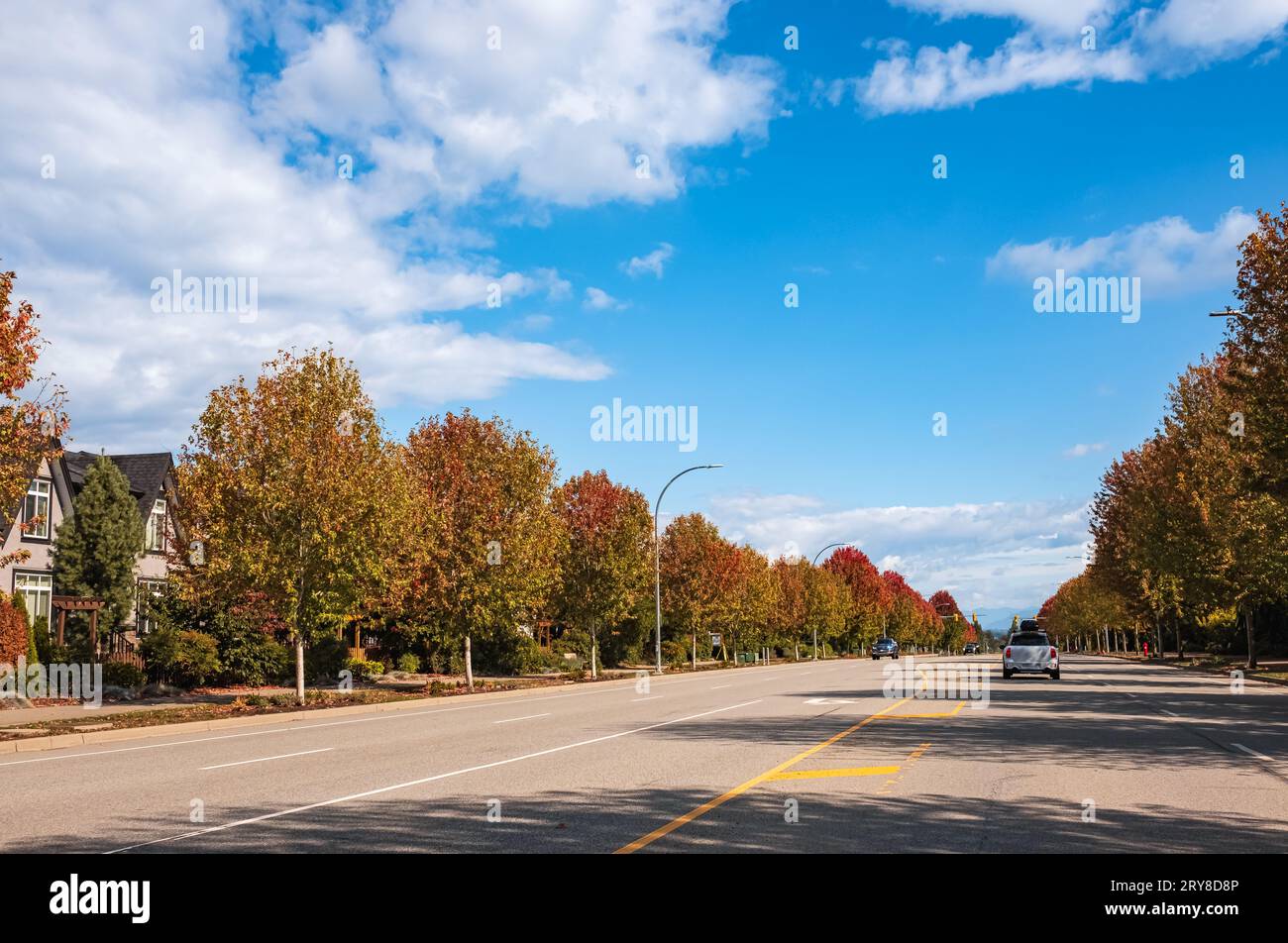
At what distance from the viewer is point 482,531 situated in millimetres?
35000

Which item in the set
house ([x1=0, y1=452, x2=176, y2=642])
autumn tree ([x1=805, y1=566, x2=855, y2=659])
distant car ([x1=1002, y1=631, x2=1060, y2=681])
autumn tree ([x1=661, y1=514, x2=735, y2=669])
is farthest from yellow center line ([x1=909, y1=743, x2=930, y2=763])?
autumn tree ([x1=805, y1=566, x2=855, y2=659])

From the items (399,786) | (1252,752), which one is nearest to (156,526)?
(399,786)

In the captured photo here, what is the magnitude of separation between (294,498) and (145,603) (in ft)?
37.0

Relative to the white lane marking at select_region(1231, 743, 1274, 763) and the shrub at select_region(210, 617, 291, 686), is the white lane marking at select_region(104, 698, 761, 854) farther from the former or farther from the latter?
the shrub at select_region(210, 617, 291, 686)

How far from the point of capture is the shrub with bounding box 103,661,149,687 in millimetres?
29266

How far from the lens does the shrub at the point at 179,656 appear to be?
102 feet

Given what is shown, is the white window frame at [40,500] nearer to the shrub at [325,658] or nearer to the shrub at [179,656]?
the shrub at [179,656]

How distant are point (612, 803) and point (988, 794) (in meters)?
3.55

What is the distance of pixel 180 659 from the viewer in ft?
102

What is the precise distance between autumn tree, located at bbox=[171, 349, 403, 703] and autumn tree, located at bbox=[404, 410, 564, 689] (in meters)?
3.80

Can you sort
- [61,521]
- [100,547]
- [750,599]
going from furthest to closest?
[750,599], [61,521], [100,547]

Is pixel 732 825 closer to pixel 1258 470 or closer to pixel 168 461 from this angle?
pixel 1258 470

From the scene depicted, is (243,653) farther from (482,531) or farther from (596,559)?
(596,559)
